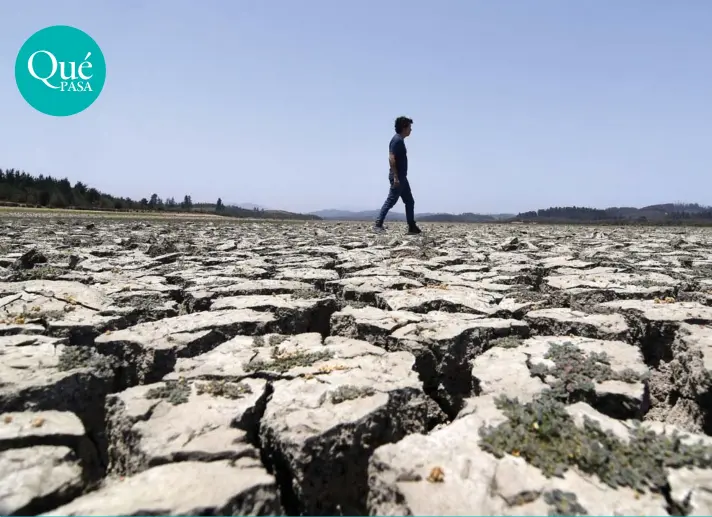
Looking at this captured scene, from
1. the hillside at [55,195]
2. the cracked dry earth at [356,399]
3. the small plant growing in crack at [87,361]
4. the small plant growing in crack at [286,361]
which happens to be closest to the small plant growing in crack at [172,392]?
the cracked dry earth at [356,399]

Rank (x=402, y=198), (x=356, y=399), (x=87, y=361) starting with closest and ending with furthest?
(x=356, y=399)
(x=87, y=361)
(x=402, y=198)

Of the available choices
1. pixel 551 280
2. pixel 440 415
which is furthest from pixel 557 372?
pixel 551 280

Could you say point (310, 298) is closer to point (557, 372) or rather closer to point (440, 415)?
point (440, 415)

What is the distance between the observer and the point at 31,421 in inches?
57.8

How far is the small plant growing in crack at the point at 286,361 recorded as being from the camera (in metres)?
1.80

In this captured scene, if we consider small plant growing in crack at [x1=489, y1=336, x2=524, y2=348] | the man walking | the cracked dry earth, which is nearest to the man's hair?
the man walking

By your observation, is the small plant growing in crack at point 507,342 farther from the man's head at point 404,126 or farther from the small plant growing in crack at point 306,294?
the man's head at point 404,126

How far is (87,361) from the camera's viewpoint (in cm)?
186

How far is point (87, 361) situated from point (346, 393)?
3.52ft

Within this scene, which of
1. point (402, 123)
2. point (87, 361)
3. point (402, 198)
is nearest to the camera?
point (87, 361)

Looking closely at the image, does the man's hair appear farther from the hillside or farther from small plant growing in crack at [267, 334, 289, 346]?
the hillside

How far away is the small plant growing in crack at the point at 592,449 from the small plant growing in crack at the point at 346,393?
40 centimetres

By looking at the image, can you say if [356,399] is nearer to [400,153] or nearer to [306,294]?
[306,294]

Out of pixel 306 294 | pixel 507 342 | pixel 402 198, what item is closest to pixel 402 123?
pixel 402 198
